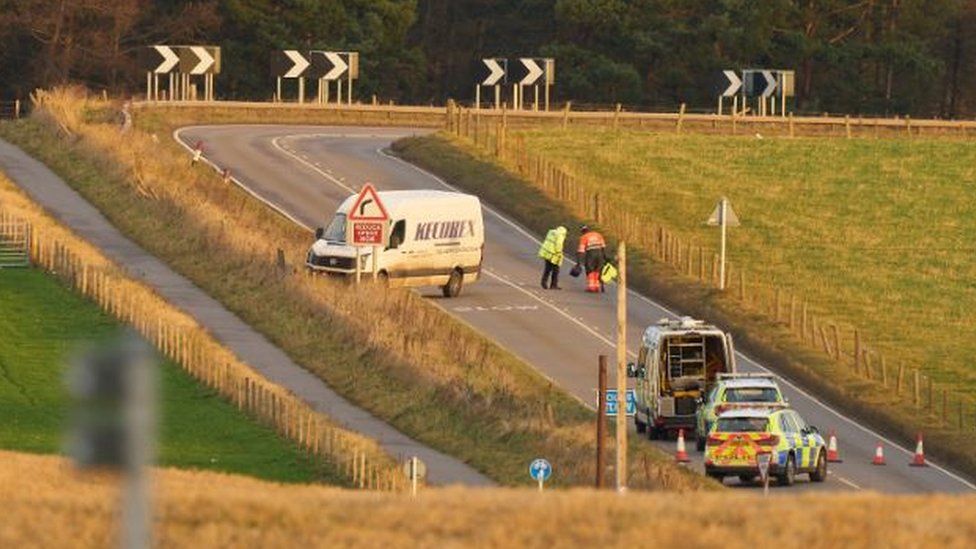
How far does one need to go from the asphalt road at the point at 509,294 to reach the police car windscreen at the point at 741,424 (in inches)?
38.1

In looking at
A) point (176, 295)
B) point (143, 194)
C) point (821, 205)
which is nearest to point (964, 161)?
point (821, 205)

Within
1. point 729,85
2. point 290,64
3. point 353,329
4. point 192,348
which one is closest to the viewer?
point 192,348

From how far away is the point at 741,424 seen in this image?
39094 mm

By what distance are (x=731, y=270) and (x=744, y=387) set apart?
2359 centimetres

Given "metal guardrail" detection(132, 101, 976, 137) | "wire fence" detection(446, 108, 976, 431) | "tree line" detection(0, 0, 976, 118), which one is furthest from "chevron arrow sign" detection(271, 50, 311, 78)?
"tree line" detection(0, 0, 976, 118)

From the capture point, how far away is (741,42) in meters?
119

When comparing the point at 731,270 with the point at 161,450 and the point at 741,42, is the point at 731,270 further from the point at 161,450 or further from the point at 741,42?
the point at 741,42

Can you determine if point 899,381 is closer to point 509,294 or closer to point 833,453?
point 833,453

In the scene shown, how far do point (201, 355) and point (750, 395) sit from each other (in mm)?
13240

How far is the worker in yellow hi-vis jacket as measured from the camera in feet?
192

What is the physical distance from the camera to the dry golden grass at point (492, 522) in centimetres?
1620

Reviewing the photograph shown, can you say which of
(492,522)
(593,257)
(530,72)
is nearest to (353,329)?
(593,257)

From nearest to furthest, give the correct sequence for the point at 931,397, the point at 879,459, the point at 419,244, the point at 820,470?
the point at 820,470
the point at 879,459
the point at 931,397
the point at 419,244

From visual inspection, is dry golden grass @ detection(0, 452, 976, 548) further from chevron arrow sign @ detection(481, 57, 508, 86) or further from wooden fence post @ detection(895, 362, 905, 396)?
chevron arrow sign @ detection(481, 57, 508, 86)
